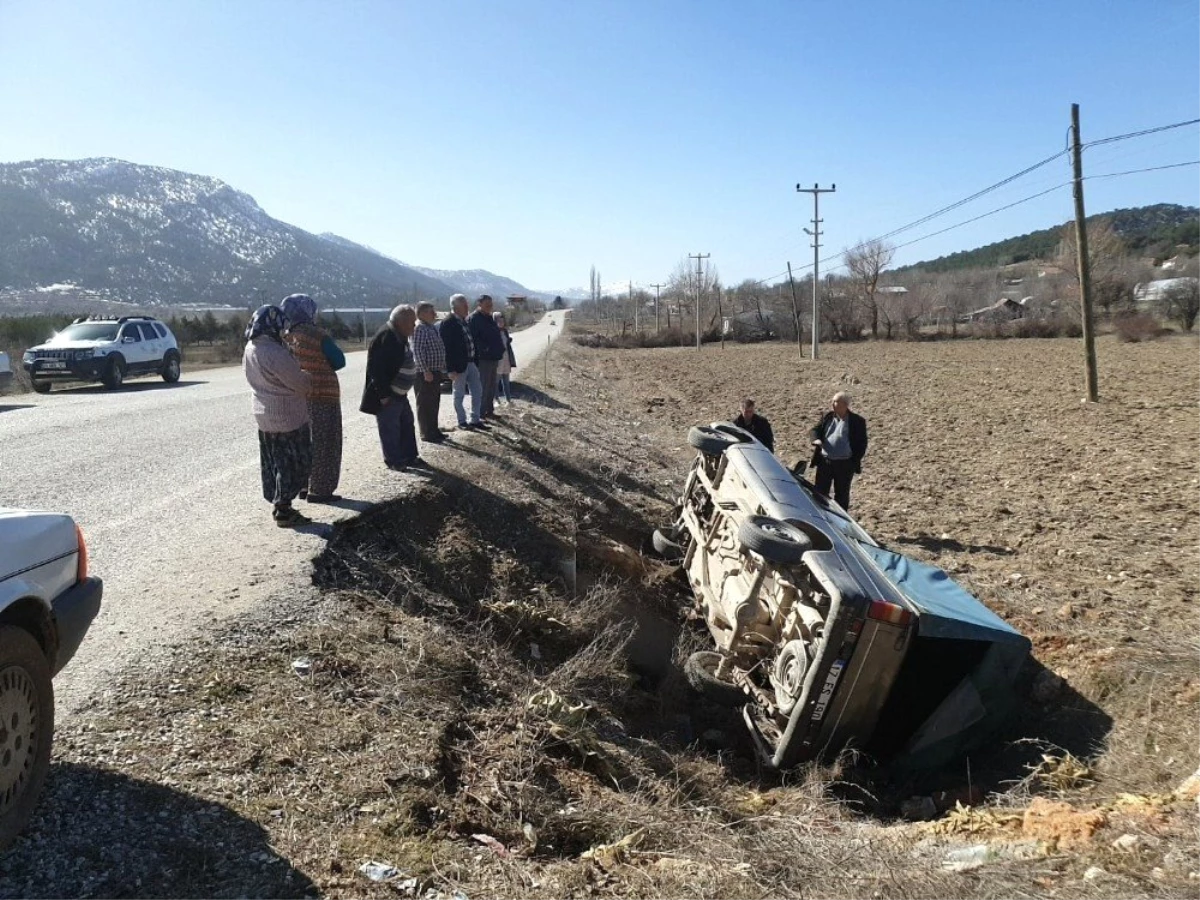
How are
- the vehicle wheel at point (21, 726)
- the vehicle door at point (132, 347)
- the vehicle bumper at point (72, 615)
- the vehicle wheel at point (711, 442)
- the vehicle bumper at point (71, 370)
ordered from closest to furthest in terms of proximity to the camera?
the vehicle wheel at point (21, 726) < the vehicle bumper at point (72, 615) < the vehicle wheel at point (711, 442) < the vehicle bumper at point (71, 370) < the vehicle door at point (132, 347)

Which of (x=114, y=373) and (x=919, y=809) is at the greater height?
(x=114, y=373)

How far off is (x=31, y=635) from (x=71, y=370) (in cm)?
1699

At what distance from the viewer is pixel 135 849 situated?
8.87 ft

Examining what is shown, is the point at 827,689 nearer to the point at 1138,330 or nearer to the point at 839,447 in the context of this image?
the point at 839,447

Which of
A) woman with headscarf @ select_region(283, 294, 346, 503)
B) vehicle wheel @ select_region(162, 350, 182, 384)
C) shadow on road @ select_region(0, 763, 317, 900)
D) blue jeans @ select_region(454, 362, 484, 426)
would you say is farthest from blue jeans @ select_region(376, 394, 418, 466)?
vehicle wheel @ select_region(162, 350, 182, 384)

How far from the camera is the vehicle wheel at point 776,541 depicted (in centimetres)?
499

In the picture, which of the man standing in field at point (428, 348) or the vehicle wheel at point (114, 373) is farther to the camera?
the vehicle wheel at point (114, 373)

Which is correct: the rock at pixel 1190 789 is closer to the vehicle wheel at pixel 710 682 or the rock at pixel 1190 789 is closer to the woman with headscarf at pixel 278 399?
the vehicle wheel at pixel 710 682

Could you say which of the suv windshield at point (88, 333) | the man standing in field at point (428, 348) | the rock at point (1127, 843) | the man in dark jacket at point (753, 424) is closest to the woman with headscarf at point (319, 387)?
the man standing in field at point (428, 348)

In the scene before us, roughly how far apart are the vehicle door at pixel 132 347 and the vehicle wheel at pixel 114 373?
0.63 feet

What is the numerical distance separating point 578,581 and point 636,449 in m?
7.71

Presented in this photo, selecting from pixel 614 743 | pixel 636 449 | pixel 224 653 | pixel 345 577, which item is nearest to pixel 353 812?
pixel 224 653

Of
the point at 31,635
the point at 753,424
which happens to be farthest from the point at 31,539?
the point at 753,424

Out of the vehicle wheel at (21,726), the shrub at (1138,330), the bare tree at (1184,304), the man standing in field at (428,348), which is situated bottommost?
the vehicle wheel at (21,726)
